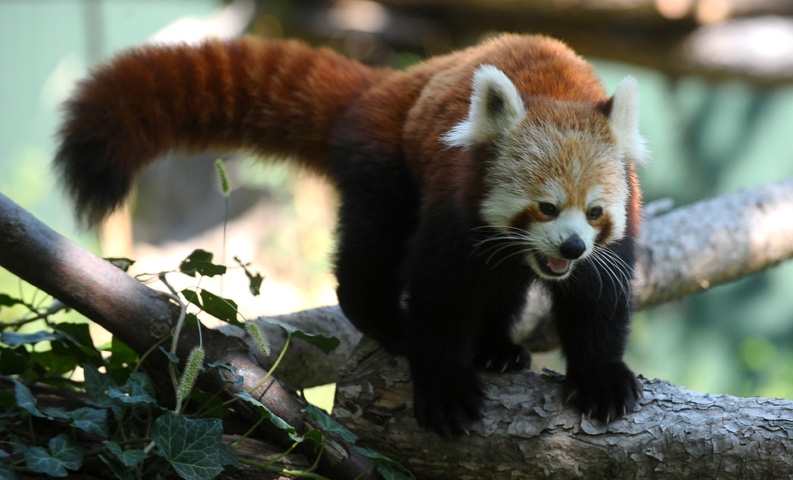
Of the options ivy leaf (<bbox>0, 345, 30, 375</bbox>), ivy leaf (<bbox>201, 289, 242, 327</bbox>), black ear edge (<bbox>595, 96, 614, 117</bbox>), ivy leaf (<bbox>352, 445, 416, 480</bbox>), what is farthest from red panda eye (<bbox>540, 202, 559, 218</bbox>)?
ivy leaf (<bbox>0, 345, 30, 375</bbox>)

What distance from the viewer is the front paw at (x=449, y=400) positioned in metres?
2.42

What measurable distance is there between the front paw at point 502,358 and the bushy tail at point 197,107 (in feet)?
3.42

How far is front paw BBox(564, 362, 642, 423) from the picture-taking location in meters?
2.35

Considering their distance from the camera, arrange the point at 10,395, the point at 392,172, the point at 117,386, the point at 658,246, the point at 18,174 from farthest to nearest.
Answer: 1. the point at 18,174
2. the point at 658,246
3. the point at 392,172
4. the point at 117,386
5. the point at 10,395

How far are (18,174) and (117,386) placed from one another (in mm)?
6907

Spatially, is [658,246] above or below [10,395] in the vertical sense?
above

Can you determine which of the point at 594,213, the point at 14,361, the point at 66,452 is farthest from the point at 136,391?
the point at 594,213

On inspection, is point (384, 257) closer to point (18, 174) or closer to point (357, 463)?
point (357, 463)

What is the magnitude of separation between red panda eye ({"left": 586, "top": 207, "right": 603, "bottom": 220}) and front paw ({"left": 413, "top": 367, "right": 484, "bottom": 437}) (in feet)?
2.19

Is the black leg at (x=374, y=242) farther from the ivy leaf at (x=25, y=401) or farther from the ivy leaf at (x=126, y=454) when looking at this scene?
the ivy leaf at (x=25, y=401)

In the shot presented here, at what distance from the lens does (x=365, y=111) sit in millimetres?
3025

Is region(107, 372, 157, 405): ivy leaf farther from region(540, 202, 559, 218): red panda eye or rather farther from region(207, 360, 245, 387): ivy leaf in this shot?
region(540, 202, 559, 218): red panda eye

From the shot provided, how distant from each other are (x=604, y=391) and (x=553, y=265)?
1.38ft

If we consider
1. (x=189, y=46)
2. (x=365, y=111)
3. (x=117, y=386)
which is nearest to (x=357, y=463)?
(x=117, y=386)
